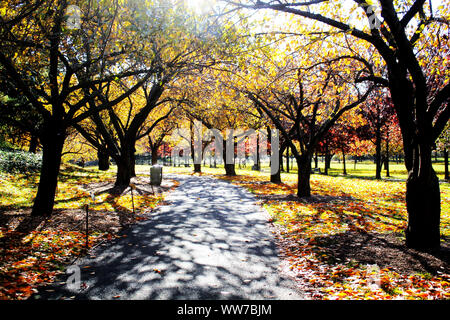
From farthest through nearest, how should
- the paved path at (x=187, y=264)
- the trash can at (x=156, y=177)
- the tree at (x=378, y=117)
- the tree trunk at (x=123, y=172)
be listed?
1. the tree at (x=378, y=117)
2. the trash can at (x=156, y=177)
3. the tree trunk at (x=123, y=172)
4. the paved path at (x=187, y=264)

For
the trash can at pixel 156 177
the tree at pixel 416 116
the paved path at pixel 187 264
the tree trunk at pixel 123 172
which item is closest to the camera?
the paved path at pixel 187 264

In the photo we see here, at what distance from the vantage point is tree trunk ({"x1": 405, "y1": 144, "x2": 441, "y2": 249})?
607 centimetres

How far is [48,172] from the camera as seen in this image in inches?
376

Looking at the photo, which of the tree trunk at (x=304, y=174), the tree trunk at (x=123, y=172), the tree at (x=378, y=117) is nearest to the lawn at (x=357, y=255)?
the tree trunk at (x=304, y=174)

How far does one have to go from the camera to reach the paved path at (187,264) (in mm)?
4645

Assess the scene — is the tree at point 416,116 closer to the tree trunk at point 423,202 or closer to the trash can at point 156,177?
the tree trunk at point 423,202

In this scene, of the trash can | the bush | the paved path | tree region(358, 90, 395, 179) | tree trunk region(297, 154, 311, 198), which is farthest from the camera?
tree region(358, 90, 395, 179)

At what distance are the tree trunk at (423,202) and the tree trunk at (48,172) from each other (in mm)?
9952

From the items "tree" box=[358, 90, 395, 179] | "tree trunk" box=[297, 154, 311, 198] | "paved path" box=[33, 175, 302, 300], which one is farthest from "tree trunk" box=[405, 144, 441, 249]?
"tree" box=[358, 90, 395, 179]

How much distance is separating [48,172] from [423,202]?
10.5m

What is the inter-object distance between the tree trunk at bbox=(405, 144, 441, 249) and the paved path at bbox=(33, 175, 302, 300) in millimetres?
3089

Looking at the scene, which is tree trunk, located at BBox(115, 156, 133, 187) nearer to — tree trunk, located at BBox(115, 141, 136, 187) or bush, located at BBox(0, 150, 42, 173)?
tree trunk, located at BBox(115, 141, 136, 187)
